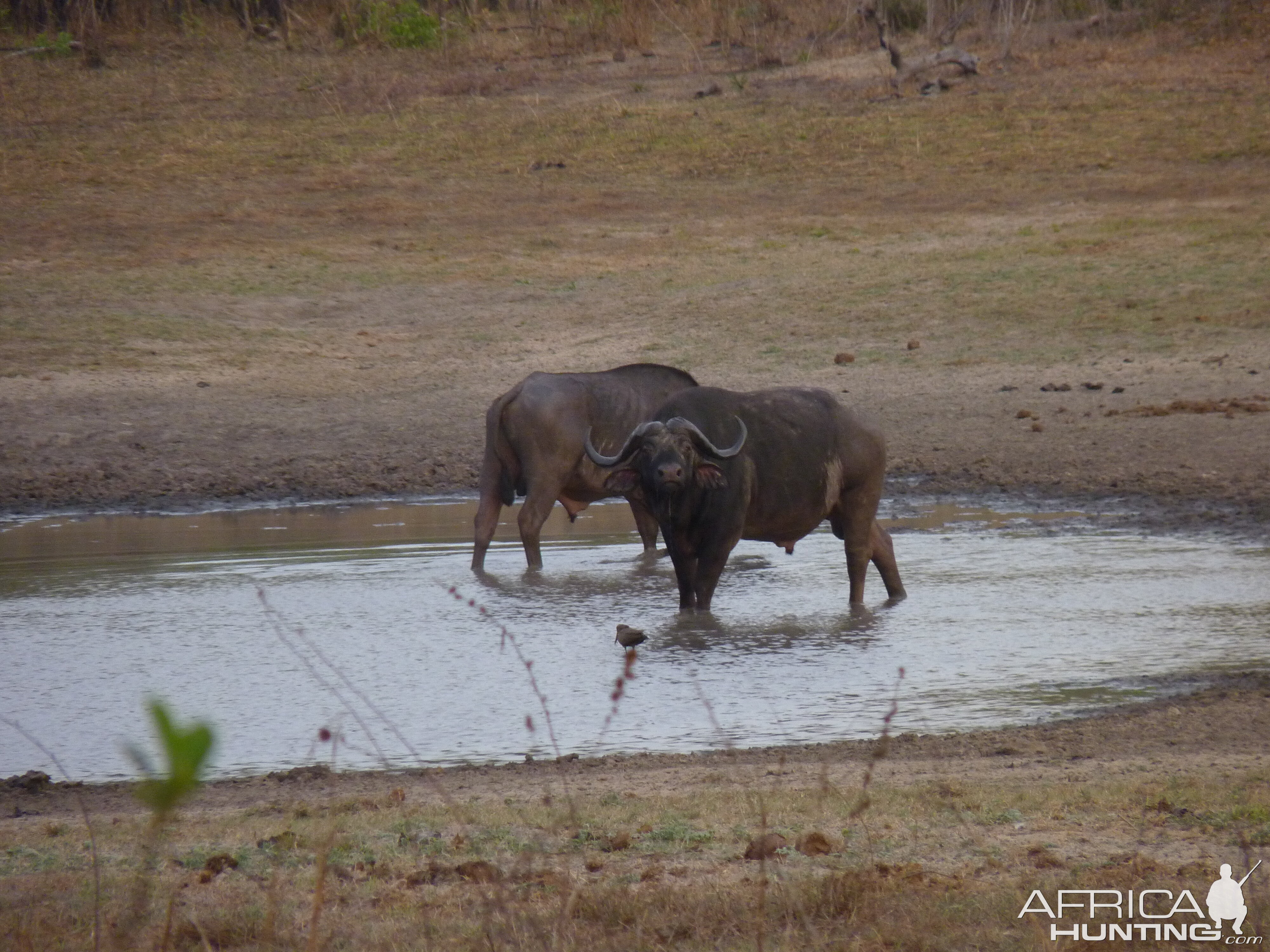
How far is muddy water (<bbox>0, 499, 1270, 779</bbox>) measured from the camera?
661 centimetres

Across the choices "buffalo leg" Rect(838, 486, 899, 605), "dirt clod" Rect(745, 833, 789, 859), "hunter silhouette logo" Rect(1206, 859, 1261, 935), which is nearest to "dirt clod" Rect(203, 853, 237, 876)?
"dirt clod" Rect(745, 833, 789, 859)

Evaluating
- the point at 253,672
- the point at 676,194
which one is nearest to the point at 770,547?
the point at 253,672

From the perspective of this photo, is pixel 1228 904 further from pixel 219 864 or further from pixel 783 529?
pixel 783 529

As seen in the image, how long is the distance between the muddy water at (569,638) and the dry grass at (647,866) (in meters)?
0.48

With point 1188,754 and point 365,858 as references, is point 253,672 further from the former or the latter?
point 1188,754

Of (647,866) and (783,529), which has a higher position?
(647,866)

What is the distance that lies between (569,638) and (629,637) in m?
0.51

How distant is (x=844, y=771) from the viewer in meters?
5.52

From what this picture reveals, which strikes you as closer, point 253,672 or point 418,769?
point 418,769

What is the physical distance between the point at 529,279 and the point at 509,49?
13207 mm

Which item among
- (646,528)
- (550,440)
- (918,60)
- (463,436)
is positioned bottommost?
(463,436)

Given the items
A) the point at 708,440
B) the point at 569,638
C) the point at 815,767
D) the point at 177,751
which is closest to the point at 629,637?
the point at 569,638

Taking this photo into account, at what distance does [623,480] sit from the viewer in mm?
8617

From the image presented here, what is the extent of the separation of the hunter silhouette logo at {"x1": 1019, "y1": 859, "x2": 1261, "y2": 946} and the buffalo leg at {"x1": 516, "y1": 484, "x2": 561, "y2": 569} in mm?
6708
